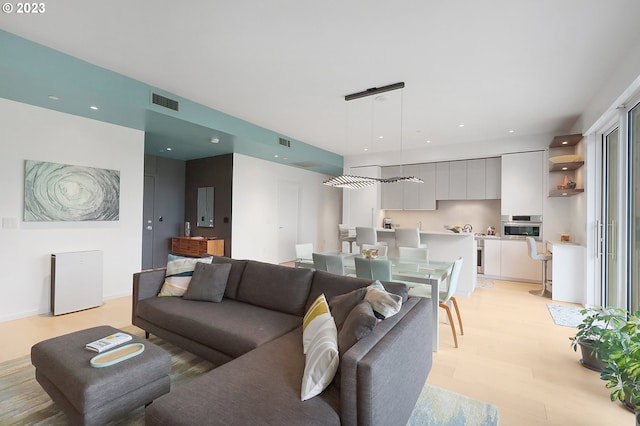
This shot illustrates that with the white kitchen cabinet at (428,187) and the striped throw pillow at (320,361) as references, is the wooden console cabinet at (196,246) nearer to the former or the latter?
the white kitchen cabinet at (428,187)

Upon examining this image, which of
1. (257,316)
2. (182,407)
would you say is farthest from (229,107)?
(182,407)

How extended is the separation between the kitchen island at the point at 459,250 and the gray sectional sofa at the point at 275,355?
304cm

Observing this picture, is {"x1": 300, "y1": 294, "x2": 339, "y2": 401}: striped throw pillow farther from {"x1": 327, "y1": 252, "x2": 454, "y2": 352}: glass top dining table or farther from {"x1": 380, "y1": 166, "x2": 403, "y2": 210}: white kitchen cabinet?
{"x1": 380, "y1": 166, "x2": 403, "y2": 210}: white kitchen cabinet

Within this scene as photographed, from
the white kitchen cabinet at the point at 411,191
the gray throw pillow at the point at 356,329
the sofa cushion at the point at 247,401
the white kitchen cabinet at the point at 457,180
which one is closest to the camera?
the sofa cushion at the point at 247,401

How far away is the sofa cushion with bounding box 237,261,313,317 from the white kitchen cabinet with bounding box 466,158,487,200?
526cm

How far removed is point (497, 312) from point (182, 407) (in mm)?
3984

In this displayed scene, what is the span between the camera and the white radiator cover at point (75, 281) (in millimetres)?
3629

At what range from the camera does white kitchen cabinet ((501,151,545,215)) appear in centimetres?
567

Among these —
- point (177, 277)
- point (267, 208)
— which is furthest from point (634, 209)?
point (267, 208)

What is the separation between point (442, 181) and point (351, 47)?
4.90m

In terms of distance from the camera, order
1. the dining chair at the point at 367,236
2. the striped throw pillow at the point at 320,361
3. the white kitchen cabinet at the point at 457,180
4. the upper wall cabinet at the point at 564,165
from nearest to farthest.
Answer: the striped throw pillow at the point at 320,361
the upper wall cabinet at the point at 564,165
the dining chair at the point at 367,236
the white kitchen cabinet at the point at 457,180

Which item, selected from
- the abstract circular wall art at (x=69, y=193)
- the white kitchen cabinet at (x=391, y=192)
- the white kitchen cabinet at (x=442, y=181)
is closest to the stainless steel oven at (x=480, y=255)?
the white kitchen cabinet at (x=442, y=181)

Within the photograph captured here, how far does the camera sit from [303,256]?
4.03 metres

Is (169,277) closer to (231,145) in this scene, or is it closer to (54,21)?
(54,21)
